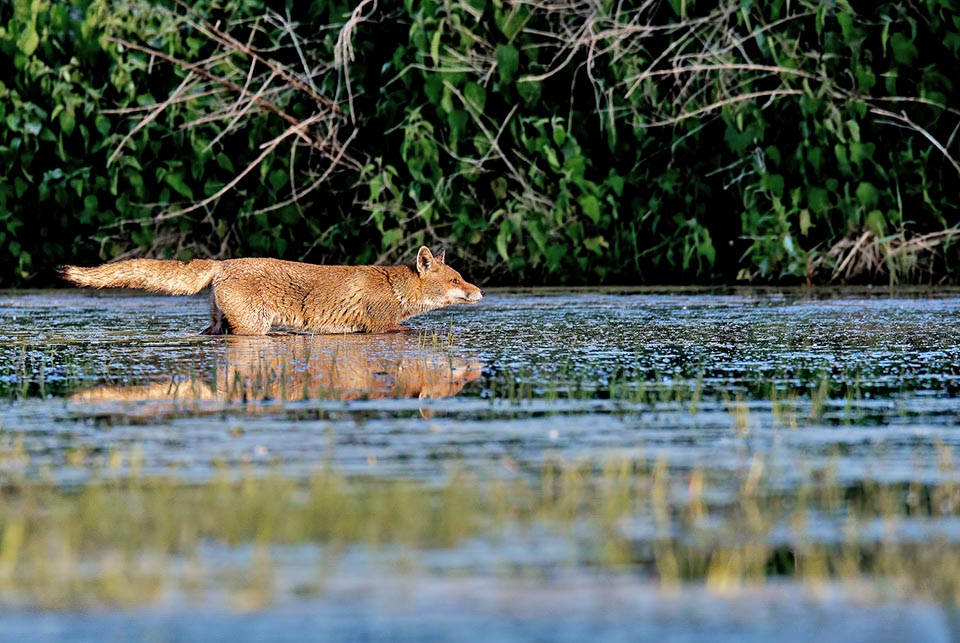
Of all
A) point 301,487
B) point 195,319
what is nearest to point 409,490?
point 301,487

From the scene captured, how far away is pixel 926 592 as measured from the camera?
358cm

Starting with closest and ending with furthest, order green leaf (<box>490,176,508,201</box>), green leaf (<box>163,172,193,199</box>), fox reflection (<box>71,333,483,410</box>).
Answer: fox reflection (<box>71,333,483,410</box>), green leaf (<box>490,176,508,201</box>), green leaf (<box>163,172,193,199</box>)

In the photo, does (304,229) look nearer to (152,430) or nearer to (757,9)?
(757,9)

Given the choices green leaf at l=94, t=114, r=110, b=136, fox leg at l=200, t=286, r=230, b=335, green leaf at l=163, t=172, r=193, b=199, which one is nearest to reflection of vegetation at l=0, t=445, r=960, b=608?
fox leg at l=200, t=286, r=230, b=335

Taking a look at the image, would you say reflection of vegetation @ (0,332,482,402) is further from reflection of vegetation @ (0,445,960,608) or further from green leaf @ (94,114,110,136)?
green leaf @ (94,114,110,136)

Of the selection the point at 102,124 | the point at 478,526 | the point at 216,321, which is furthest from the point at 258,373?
the point at 102,124

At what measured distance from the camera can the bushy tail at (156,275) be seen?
1121 cm

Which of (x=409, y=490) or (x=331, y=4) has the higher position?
(x=331, y=4)

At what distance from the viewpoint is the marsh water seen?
135 inches

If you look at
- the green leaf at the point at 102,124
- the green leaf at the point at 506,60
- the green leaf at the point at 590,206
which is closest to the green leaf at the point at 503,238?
the green leaf at the point at 590,206

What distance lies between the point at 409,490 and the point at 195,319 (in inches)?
336

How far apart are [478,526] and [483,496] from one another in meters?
0.43

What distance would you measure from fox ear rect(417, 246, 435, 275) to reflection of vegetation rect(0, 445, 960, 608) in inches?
284

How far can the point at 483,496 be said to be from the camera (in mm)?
4703
